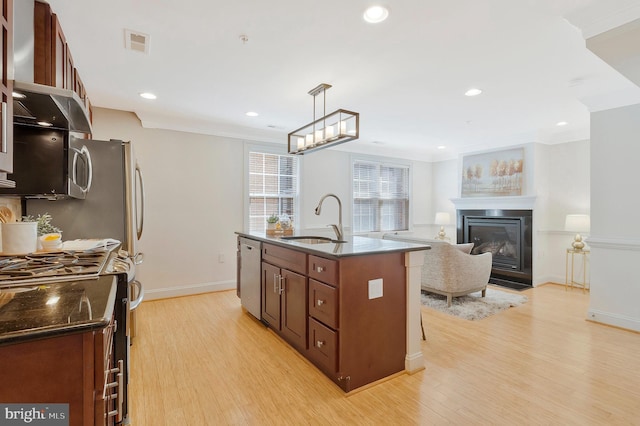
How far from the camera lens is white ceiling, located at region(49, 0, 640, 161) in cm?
200

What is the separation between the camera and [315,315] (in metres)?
2.32

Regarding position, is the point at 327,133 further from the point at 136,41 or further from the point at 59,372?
the point at 59,372

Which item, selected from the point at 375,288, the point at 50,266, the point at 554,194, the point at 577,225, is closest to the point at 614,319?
the point at 577,225

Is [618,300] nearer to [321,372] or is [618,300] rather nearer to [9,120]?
[321,372]

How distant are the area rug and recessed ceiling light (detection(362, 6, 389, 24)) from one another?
10.3ft

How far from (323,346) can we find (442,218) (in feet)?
17.2

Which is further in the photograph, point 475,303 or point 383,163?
point 383,163

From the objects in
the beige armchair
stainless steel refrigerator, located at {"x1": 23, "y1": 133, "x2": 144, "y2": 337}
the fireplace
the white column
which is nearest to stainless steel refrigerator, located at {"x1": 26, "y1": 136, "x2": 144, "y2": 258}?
stainless steel refrigerator, located at {"x1": 23, "y1": 133, "x2": 144, "y2": 337}

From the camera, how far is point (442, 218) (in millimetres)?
6688

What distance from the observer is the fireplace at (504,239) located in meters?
5.15

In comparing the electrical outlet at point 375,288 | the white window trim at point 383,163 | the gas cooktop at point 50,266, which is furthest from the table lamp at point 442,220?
the gas cooktop at point 50,266

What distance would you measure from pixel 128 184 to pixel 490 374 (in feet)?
11.2

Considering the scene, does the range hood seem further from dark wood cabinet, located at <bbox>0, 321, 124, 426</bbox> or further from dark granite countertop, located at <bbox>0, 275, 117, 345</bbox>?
dark wood cabinet, located at <bbox>0, 321, 124, 426</bbox>

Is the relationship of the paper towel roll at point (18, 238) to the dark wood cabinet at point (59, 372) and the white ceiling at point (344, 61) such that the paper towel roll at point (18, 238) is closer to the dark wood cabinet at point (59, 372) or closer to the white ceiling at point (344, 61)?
the white ceiling at point (344, 61)
